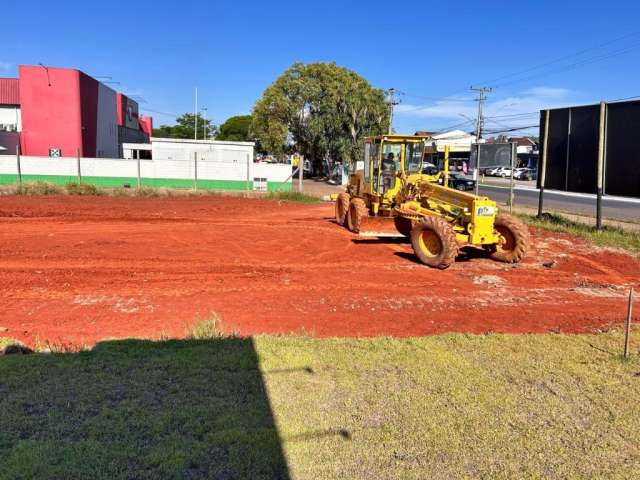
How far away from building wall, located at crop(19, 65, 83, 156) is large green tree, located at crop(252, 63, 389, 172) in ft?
57.7

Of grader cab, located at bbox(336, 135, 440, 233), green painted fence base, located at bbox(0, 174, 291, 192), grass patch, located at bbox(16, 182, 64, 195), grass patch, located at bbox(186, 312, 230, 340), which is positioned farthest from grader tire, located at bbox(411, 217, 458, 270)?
grass patch, located at bbox(16, 182, 64, 195)

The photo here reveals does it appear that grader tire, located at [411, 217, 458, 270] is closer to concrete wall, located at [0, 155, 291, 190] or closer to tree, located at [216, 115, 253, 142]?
concrete wall, located at [0, 155, 291, 190]

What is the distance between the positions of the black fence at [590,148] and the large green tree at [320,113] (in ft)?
90.7

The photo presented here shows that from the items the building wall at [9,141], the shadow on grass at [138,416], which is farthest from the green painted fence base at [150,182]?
the shadow on grass at [138,416]

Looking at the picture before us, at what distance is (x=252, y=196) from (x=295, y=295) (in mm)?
19609

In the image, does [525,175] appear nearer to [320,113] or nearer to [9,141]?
[320,113]

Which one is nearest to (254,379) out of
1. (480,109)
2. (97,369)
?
(97,369)

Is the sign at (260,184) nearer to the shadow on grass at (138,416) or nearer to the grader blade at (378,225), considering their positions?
the grader blade at (378,225)

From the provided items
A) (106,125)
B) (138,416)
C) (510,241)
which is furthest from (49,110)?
(138,416)

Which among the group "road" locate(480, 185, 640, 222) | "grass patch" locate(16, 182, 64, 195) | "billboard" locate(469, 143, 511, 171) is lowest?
"road" locate(480, 185, 640, 222)

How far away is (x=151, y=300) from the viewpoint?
8.14m

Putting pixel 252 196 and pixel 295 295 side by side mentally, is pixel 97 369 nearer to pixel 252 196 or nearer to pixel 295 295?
pixel 295 295

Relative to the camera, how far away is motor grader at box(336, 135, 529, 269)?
11414 millimetres

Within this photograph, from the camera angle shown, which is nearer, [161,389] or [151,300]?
[161,389]
